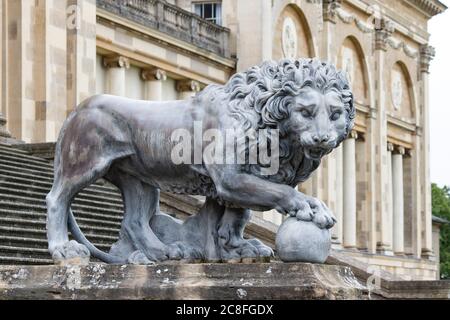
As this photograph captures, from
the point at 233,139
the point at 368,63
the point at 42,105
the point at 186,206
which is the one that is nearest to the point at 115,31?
the point at 42,105

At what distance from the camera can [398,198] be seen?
52594mm

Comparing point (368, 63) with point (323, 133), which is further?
point (368, 63)

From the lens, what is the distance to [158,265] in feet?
24.1

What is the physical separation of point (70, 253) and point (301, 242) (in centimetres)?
146

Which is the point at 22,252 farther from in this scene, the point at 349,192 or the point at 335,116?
the point at 349,192

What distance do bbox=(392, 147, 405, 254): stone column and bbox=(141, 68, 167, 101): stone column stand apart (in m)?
21.2

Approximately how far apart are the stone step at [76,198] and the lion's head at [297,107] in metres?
7.72

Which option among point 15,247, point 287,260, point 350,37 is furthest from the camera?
point 350,37

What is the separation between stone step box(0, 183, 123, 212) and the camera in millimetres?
14944

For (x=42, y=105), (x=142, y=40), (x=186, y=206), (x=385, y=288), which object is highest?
(x=142, y=40)

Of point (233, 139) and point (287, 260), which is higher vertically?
point (233, 139)

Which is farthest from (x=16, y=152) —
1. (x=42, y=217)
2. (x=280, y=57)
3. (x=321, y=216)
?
(x=280, y=57)
